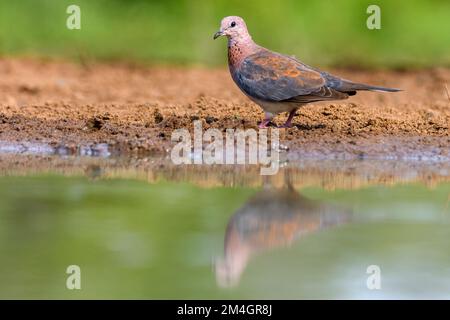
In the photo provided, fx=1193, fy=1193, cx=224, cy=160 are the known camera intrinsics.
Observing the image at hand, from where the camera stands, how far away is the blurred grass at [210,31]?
1313cm

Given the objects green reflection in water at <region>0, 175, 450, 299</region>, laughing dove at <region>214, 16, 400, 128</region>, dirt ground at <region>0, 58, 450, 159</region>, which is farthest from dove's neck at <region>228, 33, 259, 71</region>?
green reflection in water at <region>0, 175, 450, 299</region>

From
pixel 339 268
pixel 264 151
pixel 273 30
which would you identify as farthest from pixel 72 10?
pixel 339 268

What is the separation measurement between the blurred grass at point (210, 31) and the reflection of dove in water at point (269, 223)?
596 centimetres

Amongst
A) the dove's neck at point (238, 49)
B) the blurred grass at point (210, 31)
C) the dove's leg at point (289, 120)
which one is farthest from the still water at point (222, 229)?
the blurred grass at point (210, 31)

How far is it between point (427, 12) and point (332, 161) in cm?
572

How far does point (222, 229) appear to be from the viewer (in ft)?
21.2

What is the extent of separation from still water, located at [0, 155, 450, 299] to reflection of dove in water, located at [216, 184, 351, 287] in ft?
0.04

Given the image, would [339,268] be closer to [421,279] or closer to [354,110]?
[421,279]

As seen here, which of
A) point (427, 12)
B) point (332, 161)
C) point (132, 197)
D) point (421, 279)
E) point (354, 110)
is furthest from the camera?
point (427, 12)

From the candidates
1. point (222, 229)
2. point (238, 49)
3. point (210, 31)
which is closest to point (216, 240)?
point (222, 229)

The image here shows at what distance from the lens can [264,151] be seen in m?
8.58
